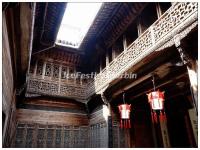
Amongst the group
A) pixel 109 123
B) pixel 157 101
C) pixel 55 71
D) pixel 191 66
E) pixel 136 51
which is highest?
pixel 55 71

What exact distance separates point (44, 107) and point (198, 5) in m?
9.00

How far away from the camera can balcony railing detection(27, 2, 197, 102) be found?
4.88 m

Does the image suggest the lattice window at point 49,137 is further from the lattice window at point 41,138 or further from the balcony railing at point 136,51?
the balcony railing at point 136,51

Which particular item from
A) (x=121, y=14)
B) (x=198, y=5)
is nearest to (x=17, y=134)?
(x=121, y=14)

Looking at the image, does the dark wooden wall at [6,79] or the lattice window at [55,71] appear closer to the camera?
the dark wooden wall at [6,79]

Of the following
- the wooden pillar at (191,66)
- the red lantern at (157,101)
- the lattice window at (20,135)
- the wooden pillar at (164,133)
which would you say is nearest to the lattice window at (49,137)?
the lattice window at (20,135)

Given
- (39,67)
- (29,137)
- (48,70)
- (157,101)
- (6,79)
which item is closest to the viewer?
(6,79)

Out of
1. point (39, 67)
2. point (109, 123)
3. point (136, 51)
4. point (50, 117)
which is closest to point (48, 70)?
point (39, 67)

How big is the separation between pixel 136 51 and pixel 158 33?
3.90ft

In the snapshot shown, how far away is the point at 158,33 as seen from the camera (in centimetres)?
580

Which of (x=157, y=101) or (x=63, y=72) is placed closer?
(x=157, y=101)

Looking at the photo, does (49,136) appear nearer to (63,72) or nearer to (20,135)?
(20,135)

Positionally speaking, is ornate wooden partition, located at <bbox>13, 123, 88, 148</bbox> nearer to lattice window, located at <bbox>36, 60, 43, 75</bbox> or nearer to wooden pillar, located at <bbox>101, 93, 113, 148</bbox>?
wooden pillar, located at <bbox>101, 93, 113, 148</bbox>

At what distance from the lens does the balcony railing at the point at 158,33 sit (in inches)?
189
